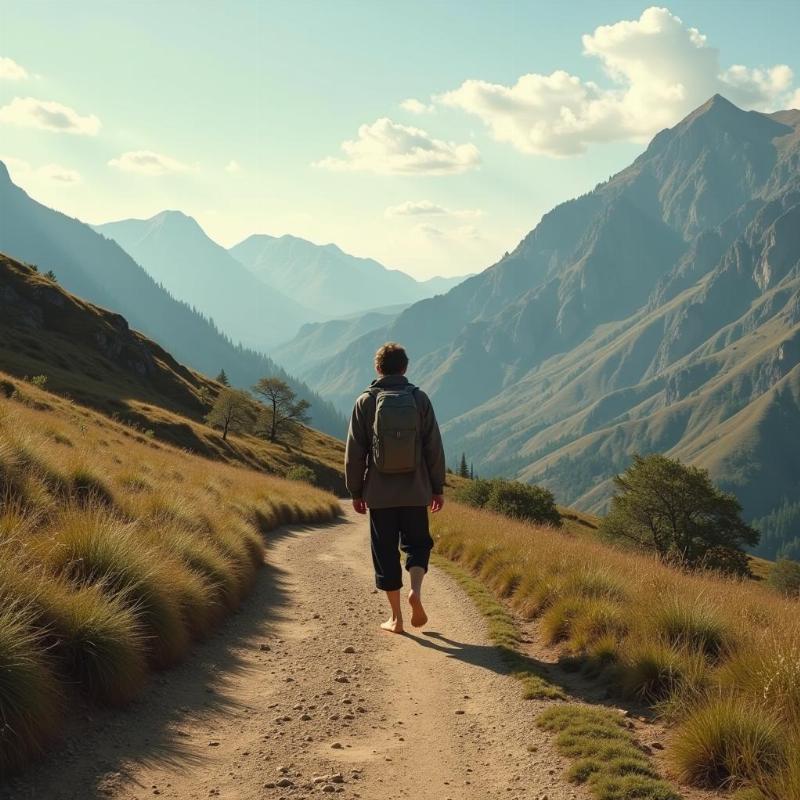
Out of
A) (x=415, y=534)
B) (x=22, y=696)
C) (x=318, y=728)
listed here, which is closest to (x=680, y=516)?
(x=415, y=534)

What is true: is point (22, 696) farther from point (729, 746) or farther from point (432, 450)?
point (432, 450)

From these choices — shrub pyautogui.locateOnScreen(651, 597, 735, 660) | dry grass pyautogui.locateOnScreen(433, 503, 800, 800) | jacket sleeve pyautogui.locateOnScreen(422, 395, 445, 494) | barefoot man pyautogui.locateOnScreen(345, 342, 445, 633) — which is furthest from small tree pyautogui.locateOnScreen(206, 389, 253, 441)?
shrub pyautogui.locateOnScreen(651, 597, 735, 660)

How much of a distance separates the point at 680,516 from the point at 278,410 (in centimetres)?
7108

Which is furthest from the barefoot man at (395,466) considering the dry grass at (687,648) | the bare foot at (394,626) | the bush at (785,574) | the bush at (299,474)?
the bush at (785,574)

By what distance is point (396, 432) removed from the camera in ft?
30.4

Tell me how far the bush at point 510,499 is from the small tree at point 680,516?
7131 mm

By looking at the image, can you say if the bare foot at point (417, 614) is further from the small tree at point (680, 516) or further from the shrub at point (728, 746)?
the small tree at point (680, 516)

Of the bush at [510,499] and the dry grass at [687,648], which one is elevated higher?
the dry grass at [687,648]

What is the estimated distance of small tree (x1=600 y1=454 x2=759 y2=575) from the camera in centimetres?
5106

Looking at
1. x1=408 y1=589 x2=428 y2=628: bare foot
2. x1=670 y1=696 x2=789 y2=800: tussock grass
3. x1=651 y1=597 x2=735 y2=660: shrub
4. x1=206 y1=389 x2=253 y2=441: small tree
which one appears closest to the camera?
x1=670 y1=696 x2=789 y2=800: tussock grass

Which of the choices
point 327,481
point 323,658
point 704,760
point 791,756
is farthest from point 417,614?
point 327,481

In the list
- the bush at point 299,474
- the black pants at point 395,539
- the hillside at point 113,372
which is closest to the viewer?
the black pants at point 395,539

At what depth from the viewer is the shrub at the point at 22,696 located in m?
4.91

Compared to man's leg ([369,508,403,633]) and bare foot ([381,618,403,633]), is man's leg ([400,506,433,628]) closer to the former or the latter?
man's leg ([369,508,403,633])
